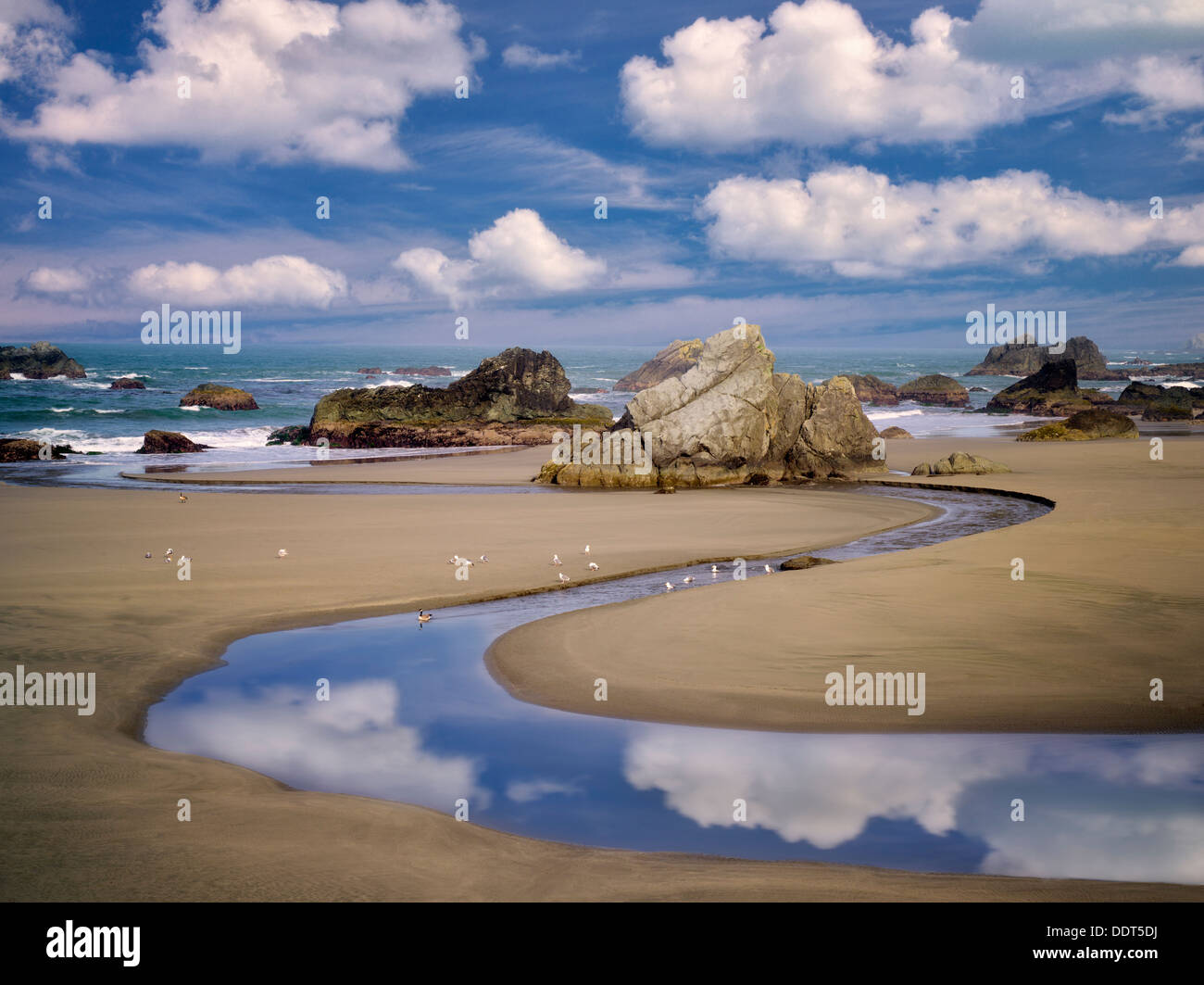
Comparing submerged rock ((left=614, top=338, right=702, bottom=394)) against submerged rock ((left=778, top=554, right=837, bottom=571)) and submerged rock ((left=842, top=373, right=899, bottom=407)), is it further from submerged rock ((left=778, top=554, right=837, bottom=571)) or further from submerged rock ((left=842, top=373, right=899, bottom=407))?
submerged rock ((left=778, top=554, right=837, bottom=571))

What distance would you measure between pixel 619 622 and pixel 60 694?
675 centimetres

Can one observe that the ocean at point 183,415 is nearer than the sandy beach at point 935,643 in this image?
No

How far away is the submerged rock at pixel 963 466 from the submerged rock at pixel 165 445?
1303 inches

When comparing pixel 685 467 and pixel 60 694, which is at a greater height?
pixel 685 467

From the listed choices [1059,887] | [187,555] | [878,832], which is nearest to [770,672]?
[878,832]

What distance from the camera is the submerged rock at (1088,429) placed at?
4262 cm

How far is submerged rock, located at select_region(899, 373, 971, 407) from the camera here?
78.2m

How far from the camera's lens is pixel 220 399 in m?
65.9

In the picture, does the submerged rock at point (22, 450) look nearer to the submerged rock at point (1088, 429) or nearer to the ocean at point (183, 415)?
the ocean at point (183, 415)

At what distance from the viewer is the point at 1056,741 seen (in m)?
8.62

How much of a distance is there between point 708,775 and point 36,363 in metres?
104

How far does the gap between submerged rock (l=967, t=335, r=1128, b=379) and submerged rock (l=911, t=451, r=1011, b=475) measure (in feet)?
332

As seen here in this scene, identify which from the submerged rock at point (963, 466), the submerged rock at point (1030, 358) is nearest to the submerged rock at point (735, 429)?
the submerged rock at point (963, 466)
